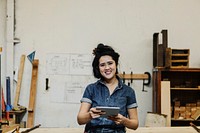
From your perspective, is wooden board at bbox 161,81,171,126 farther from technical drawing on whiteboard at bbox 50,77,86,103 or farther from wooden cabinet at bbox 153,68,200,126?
technical drawing on whiteboard at bbox 50,77,86,103

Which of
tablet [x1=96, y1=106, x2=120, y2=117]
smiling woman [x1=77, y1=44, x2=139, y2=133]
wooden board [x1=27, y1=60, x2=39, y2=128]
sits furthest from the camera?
wooden board [x1=27, y1=60, x2=39, y2=128]

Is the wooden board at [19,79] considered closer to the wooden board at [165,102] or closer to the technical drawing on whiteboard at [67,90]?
the technical drawing on whiteboard at [67,90]

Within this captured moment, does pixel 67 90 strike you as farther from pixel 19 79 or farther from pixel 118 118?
pixel 118 118

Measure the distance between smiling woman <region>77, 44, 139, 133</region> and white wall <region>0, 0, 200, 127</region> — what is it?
2.16 metres

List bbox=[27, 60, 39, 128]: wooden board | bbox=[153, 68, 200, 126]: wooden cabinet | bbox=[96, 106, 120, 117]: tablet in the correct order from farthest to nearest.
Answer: bbox=[27, 60, 39, 128]: wooden board → bbox=[153, 68, 200, 126]: wooden cabinet → bbox=[96, 106, 120, 117]: tablet

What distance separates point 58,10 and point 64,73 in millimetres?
897

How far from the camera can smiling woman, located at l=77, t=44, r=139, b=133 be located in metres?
1.82

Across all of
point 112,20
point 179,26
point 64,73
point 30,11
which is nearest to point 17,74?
point 64,73

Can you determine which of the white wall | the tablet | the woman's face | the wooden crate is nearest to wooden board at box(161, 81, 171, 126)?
the wooden crate

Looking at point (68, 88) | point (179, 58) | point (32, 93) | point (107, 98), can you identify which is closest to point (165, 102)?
point (179, 58)

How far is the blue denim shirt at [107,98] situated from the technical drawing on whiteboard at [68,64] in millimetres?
2139

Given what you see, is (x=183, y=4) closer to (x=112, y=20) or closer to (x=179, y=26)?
(x=179, y=26)

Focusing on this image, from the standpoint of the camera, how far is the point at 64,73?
4.04 m

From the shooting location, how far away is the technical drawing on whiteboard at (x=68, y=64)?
4.03m
